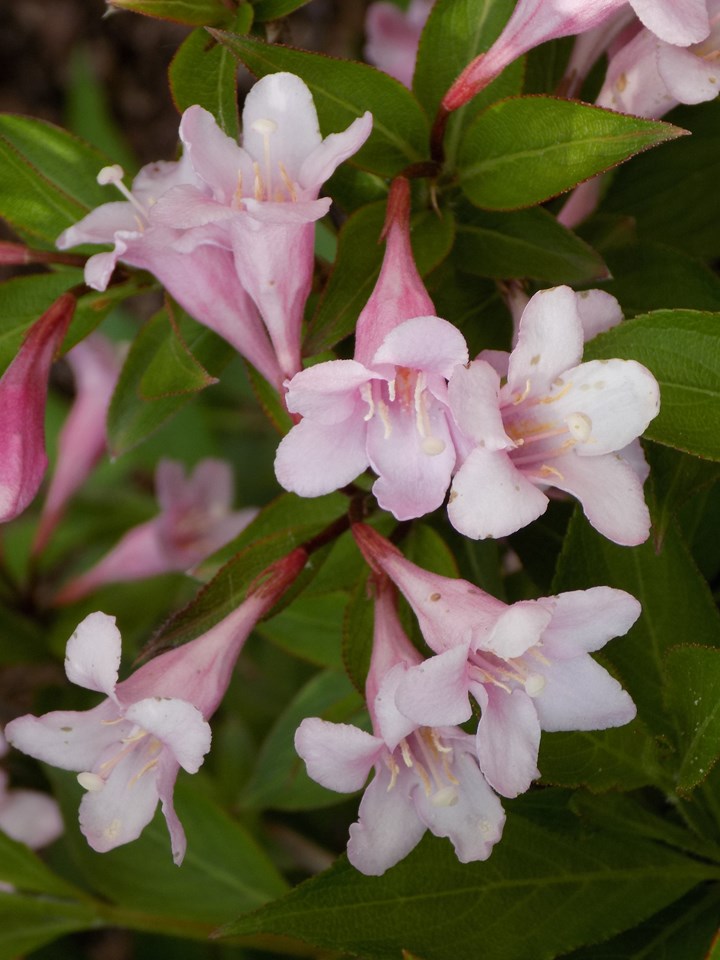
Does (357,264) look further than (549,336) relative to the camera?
Yes

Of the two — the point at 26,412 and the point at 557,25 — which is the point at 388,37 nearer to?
the point at 557,25

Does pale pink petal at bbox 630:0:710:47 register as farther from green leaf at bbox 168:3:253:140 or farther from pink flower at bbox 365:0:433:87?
pink flower at bbox 365:0:433:87

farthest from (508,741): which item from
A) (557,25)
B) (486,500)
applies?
(557,25)

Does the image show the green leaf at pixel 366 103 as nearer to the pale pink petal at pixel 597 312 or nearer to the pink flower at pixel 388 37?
the pale pink petal at pixel 597 312

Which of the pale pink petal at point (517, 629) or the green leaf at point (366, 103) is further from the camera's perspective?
the green leaf at point (366, 103)

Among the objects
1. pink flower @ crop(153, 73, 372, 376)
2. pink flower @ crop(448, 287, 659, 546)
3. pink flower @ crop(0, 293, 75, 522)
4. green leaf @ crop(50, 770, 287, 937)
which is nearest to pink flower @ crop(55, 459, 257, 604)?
green leaf @ crop(50, 770, 287, 937)

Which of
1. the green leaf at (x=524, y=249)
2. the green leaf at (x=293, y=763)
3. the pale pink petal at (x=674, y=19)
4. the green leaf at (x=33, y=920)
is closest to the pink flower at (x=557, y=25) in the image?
the pale pink petal at (x=674, y=19)

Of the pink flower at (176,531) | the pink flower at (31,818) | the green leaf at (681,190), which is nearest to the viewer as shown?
the green leaf at (681,190)

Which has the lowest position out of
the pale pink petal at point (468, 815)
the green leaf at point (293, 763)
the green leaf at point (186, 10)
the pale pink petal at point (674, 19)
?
the green leaf at point (293, 763)
